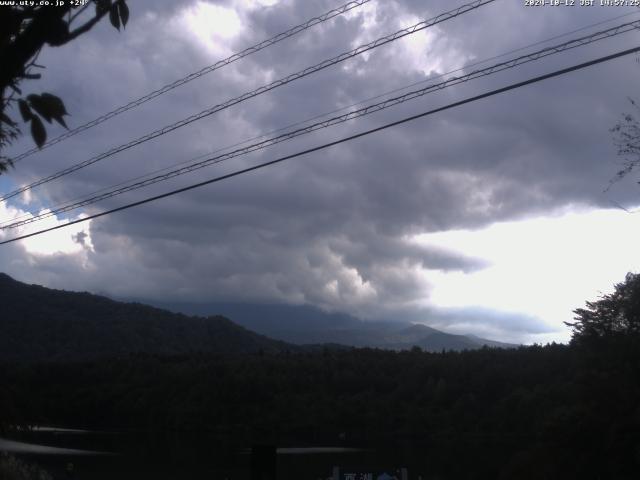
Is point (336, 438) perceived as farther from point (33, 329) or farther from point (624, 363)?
point (33, 329)

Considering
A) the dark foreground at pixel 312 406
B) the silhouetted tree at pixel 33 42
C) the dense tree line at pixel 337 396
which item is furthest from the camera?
the dense tree line at pixel 337 396

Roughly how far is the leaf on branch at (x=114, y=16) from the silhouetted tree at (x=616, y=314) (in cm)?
2932

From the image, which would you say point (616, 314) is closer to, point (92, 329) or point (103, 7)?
point (103, 7)

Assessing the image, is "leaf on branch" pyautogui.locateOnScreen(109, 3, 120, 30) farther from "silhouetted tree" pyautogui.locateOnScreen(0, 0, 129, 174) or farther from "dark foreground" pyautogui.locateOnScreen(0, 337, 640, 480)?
"dark foreground" pyautogui.locateOnScreen(0, 337, 640, 480)

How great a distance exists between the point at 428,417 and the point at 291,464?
95.5 ft

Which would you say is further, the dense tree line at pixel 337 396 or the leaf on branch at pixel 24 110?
the dense tree line at pixel 337 396

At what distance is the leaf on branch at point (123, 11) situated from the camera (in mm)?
4438

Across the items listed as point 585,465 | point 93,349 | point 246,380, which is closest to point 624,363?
point 585,465

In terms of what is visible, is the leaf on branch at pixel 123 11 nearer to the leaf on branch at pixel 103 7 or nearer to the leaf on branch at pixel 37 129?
the leaf on branch at pixel 103 7

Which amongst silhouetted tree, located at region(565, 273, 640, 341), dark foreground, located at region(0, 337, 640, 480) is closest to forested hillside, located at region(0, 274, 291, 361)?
dark foreground, located at region(0, 337, 640, 480)

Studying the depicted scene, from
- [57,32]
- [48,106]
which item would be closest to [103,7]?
[57,32]

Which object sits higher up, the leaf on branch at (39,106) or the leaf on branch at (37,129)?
the leaf on branch at (39,106)

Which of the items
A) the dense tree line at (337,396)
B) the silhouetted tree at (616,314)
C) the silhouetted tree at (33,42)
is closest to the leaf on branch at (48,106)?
the silhouetted tree at (33,42)

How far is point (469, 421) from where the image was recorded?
83688mm
